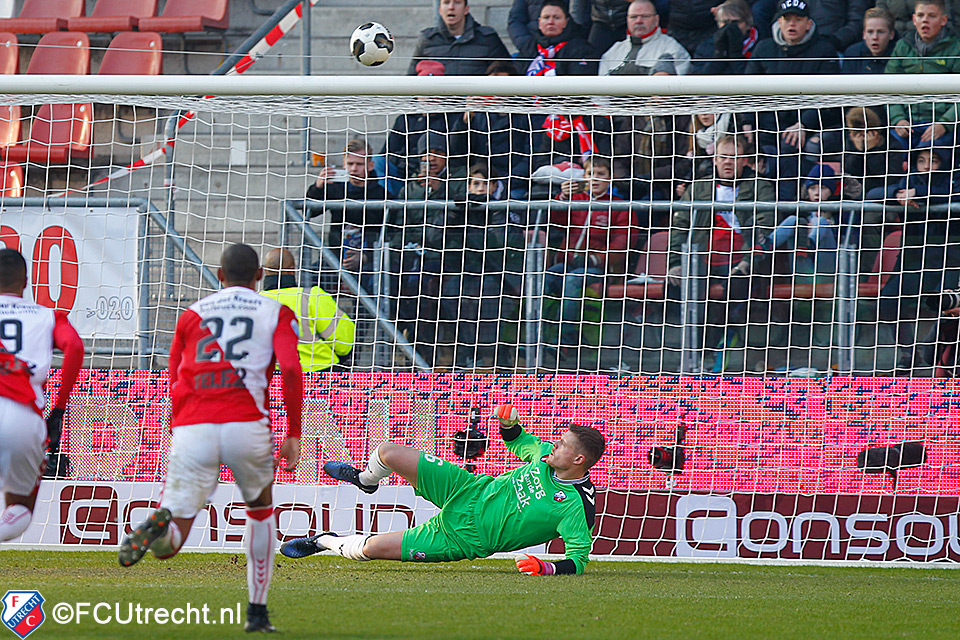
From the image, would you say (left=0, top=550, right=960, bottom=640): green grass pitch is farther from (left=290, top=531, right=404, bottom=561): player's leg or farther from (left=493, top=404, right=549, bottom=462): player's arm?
(left=493, top=404, right=549, bottom=462): player's arm

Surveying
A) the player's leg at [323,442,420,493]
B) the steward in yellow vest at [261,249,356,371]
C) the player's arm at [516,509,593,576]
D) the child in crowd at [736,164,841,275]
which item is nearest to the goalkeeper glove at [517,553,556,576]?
the player's arm at [516,509,593,576]

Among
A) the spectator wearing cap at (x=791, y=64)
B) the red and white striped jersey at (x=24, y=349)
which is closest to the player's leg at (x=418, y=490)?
the red and white striped jersey at (x=24, y=349)

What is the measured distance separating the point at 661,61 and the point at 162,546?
23.1 ft

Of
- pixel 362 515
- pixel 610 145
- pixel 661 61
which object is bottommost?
pixel 362 515

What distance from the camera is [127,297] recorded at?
344 inches

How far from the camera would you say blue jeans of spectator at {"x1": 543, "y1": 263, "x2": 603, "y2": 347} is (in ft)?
29.4

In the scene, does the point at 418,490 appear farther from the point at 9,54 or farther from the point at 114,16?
the point at 9,54

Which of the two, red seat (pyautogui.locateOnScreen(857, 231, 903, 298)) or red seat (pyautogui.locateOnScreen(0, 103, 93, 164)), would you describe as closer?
red seat (pyautogui.locateOnScreen(857, 231, 903, 298))

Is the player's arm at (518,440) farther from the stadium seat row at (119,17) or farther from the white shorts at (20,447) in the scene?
the stadium seat row at (119,17)

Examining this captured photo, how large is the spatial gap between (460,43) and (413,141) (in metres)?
1.41

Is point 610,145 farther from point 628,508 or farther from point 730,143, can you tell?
point 628,508

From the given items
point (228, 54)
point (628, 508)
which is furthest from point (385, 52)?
point (228, 54)

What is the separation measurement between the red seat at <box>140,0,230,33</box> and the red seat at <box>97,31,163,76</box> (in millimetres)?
125

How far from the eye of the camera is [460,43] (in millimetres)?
10672
